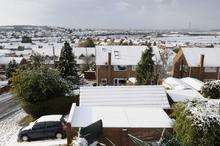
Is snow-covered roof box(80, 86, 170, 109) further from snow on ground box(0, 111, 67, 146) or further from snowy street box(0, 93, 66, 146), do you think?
snowy street box(0, 93, 66, 146)

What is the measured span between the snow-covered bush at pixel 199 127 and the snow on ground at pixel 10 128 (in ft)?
44.3

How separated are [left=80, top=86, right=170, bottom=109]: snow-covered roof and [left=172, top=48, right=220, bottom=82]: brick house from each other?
26.1m

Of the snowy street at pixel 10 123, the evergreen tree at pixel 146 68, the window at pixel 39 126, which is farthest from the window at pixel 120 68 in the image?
the window at pixel 39 126

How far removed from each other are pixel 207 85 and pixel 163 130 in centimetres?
1350

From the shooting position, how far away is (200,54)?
5500 cm

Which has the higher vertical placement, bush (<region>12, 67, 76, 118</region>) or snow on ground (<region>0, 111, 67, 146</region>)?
bush (<region>12, 67, 76, 118</region>)

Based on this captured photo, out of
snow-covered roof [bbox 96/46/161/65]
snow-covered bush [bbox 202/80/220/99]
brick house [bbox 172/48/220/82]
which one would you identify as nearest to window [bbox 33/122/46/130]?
snow-covered bush [bbox 202/80/220/99]

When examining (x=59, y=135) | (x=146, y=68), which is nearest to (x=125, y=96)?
(x=59, y=135)

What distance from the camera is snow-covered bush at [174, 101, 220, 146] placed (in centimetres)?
1870

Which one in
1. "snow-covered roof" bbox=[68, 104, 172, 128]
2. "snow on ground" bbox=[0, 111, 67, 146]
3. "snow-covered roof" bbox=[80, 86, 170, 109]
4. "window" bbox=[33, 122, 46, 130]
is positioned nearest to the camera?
"snow-covered roof" bbox=[68, 104, 172, 128]

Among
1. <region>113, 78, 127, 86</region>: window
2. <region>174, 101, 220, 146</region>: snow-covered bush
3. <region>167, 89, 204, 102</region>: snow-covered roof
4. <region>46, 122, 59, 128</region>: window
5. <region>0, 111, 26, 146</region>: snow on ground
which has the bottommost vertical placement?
<region>113, 78, 127, 86</region>: window

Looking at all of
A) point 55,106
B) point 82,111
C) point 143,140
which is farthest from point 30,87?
point 143,140

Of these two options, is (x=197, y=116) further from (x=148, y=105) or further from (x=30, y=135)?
(x=30, y=135)

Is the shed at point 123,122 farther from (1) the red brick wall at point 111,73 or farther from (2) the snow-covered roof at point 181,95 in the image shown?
(1) the red brick wall at point 111,73
